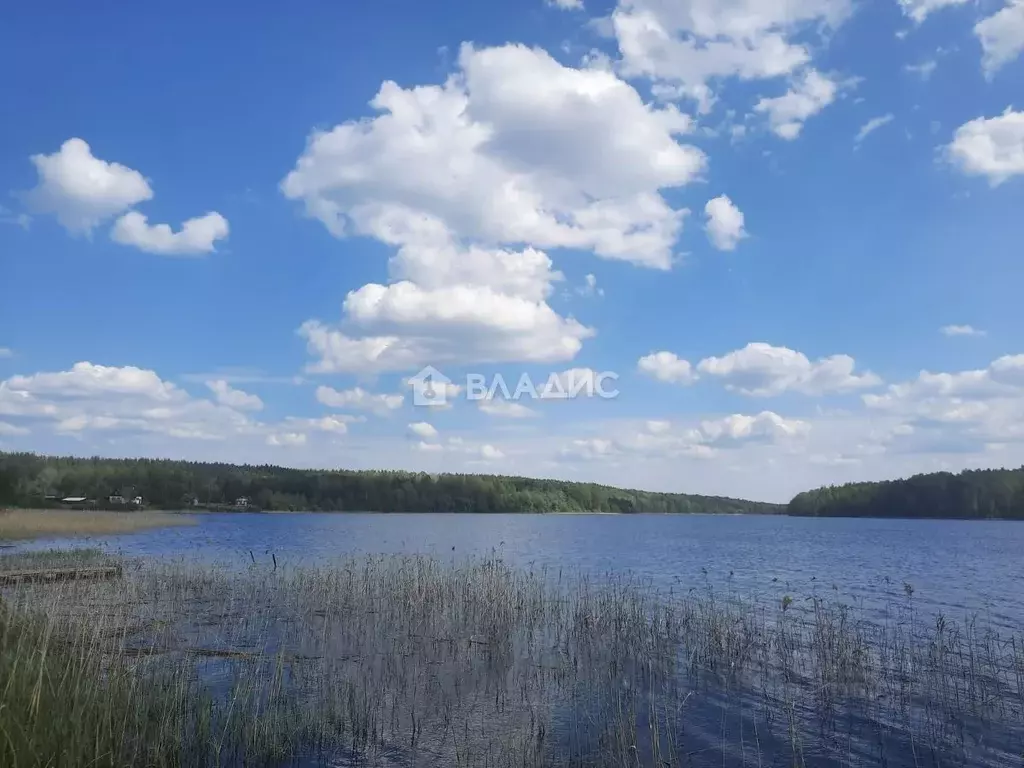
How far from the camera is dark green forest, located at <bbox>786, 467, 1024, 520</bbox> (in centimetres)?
11231

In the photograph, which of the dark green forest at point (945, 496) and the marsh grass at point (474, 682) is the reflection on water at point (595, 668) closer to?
the marsh grass at point (474, 682)

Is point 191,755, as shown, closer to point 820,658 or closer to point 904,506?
point 820,658

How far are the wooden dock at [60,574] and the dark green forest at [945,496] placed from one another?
127m

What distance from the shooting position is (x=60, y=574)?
2061 centimetres

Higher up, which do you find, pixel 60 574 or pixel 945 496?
pixel 945 496

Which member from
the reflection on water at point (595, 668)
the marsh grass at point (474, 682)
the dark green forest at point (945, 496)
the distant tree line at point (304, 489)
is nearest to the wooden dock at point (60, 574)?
the reflection on water at point (595, 668)

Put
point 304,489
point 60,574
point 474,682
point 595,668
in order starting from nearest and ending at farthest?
point 474,682
point 595,668
point 60,574
point 304,489

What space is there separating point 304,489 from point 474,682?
128 meters

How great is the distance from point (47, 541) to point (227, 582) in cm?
2541

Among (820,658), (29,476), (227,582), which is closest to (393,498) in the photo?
(29,476)

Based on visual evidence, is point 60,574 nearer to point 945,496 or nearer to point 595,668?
point 595,668

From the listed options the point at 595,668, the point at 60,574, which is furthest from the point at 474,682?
the point at 60,574

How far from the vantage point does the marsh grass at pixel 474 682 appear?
7840 mm

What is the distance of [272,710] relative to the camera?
9.12 m
